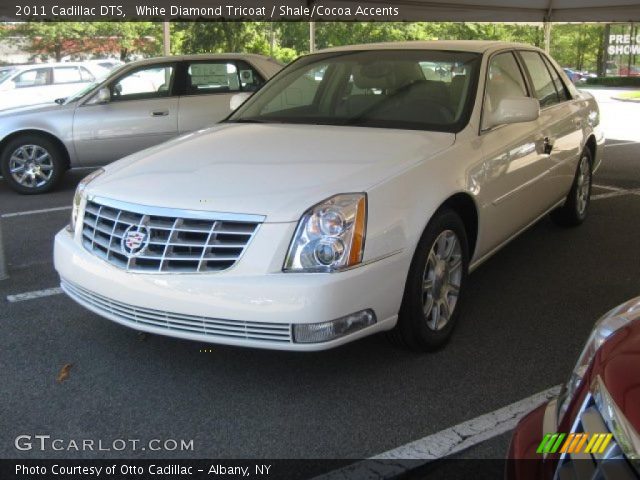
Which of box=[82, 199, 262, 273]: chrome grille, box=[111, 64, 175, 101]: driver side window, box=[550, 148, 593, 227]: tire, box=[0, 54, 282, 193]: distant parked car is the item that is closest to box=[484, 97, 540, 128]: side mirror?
box=[82, 199, 262, 273]: chrome grille

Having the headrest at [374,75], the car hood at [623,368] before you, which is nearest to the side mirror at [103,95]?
the headrest at [374,75]

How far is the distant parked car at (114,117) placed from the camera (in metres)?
7.98

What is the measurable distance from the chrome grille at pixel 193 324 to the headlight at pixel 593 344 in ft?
4.09

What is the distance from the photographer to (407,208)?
3.09 m

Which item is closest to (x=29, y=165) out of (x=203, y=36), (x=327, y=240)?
(x=327, y=240)

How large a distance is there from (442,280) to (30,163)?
244 inches

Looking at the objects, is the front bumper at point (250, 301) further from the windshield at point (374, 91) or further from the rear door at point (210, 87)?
the rear door at point (210, 87)

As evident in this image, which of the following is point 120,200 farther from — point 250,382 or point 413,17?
point 413,17

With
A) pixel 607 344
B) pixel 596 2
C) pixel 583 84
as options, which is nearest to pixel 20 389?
pixel 607 344

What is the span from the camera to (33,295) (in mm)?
4414

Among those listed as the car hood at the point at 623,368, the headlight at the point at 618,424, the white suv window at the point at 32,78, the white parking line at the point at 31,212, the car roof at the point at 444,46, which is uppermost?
the car roof at the point at 444,46

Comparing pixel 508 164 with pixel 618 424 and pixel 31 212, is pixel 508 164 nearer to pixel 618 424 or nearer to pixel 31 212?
pixel 618 424

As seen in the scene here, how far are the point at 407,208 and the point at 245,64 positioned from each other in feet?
20.3

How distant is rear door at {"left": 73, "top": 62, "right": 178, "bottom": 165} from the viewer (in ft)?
26.5
